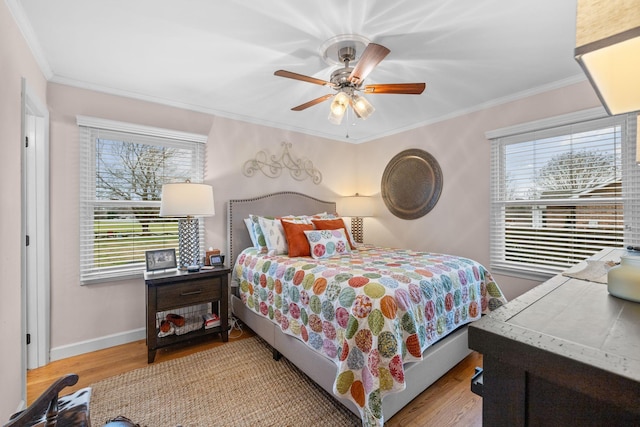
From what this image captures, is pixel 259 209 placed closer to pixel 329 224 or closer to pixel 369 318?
pixel 329 224

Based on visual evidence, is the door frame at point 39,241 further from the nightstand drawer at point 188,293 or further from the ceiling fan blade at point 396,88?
the ceiling fan blade at point 396,88

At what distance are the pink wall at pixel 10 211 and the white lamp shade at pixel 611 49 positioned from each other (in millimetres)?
2454

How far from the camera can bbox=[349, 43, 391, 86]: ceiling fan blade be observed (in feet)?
5.18

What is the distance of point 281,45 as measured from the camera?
80.6 inches

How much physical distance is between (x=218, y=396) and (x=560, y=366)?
2.11 m

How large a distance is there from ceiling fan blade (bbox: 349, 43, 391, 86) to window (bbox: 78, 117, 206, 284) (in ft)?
6.81

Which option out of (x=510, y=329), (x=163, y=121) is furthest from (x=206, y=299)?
(x=510, y=329)

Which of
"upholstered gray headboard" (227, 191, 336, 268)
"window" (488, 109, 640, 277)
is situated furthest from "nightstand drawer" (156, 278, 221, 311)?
"window" (488, 109, 640, 277)

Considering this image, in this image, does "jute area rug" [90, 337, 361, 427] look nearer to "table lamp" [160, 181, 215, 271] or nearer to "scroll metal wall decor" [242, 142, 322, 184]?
"table lamp" [160, 181, 215, 271]

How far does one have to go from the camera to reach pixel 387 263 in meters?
2.35

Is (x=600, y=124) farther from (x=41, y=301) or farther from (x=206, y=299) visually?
(x=41, y=301)

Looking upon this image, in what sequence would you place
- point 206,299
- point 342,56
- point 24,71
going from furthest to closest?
1. point 206,299
2. point 342,56
3. point 24,71

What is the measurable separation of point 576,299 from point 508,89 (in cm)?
276

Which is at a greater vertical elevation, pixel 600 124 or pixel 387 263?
pixel 600 124
